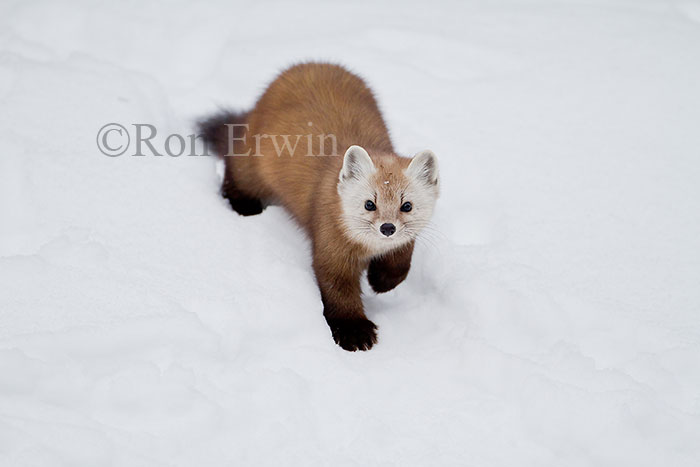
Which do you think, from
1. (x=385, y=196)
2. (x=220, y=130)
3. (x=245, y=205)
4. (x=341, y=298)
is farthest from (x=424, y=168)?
(x=220, y=130)

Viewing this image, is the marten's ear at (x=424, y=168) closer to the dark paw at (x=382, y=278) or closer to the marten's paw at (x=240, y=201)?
the dark paw at (x=382, y=278)

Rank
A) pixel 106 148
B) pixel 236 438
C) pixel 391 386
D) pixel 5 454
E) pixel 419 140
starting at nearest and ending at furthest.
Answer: pixel 5 454 < pixel 236 438 < pixel 391 386 < pixel 106 148 < pixel 419 140

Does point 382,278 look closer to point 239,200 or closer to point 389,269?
point 389,269

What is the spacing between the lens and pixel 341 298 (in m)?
3.34

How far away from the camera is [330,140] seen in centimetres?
374

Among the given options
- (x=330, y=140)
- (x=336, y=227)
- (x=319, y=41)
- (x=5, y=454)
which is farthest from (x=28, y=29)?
(x=5, y=454)

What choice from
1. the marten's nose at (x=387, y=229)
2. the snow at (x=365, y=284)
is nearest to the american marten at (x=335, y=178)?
the marten's nose at (x=387, y=229)

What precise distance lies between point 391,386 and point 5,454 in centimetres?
156

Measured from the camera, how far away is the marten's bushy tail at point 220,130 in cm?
436

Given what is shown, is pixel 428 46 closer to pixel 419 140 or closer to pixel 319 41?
pixel 319 41

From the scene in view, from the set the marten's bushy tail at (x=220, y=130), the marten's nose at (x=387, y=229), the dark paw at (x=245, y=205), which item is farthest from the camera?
the marten's bushy tail at (x=220, y=130)

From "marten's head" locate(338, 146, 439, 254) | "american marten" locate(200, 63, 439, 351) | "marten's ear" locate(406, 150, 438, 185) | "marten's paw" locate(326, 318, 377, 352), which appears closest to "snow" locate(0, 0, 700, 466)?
"marten's paw" locate(326, 318, 377, 352)

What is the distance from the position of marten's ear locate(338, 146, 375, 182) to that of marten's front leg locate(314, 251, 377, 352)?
455mm

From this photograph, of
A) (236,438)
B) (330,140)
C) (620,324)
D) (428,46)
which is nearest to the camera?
(236,438)
